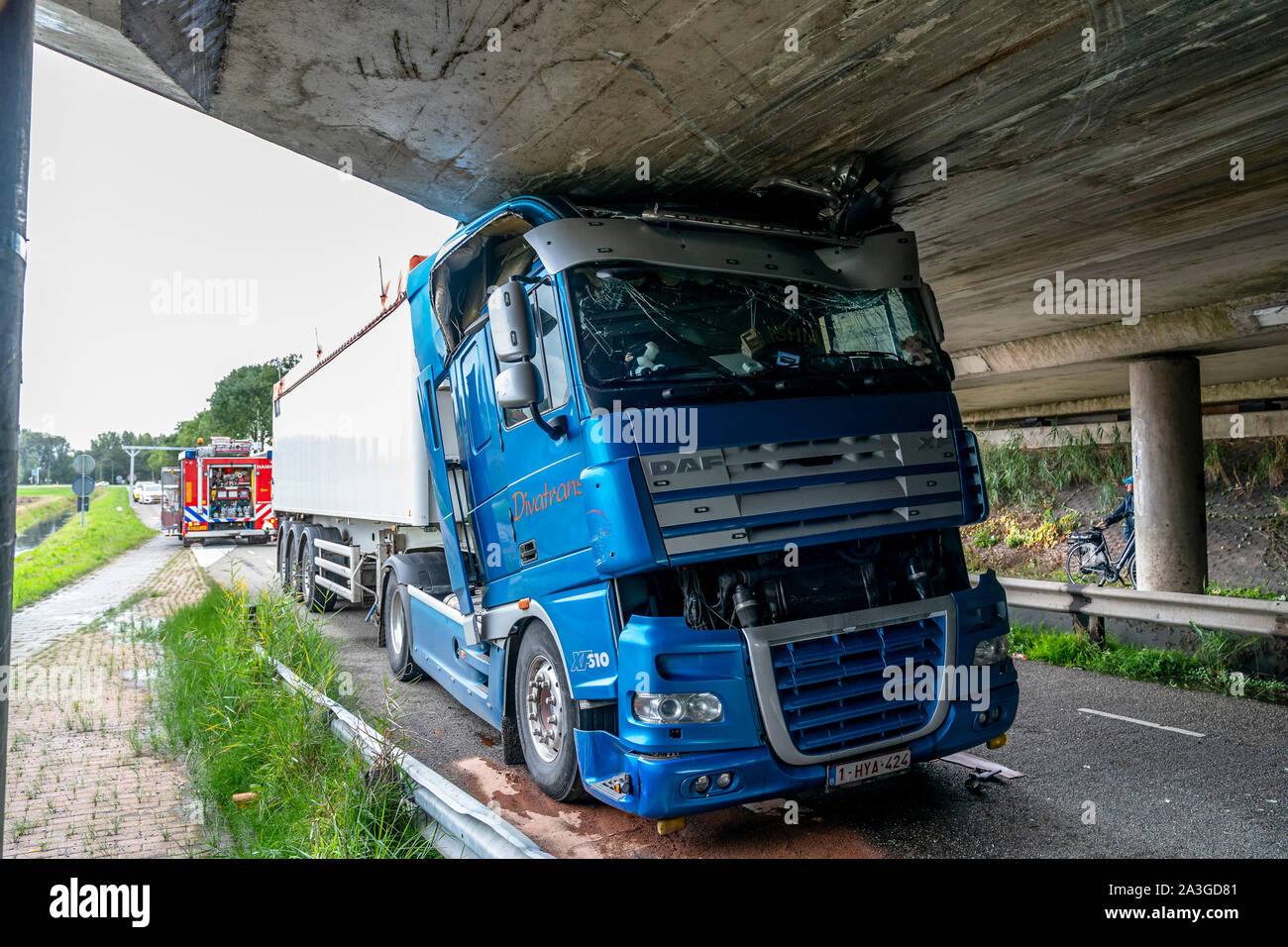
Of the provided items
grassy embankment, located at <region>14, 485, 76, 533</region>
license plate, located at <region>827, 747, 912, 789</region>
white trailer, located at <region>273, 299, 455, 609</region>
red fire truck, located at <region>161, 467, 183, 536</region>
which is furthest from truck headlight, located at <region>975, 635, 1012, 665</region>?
grassy embankment, located at <region>14, 485, 76, 533</region>

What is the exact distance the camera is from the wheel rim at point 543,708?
4645 millimetres

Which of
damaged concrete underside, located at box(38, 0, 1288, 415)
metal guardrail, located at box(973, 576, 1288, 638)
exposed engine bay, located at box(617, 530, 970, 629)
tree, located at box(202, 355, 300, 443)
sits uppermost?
tree, located at box(202, 355, 300, 443)

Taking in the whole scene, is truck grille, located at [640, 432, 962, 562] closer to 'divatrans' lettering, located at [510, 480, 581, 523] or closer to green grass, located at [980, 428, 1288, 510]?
'divatrans' lettering, located at [510, 480, 581, 523]

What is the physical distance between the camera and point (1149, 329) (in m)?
9.70

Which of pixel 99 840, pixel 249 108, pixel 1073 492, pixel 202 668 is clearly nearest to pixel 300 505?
pixel 202 668

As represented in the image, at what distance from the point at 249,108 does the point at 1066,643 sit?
8586 millimetres

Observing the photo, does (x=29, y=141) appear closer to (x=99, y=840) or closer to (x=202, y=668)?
(x=99, y=840)

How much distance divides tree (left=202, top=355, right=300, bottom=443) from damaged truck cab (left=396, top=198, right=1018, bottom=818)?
51333mm

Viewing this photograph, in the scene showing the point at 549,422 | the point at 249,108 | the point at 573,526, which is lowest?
the point at 573,526

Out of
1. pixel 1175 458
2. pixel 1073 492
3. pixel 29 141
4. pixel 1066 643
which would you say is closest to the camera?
pixel 29 141

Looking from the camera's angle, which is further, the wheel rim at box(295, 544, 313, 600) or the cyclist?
the wheel rim at box(295, 544, 313, 600)

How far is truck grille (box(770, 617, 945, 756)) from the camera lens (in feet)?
12.9

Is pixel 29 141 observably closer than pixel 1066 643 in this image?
Yes

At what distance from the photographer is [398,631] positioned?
8180 millimetres
